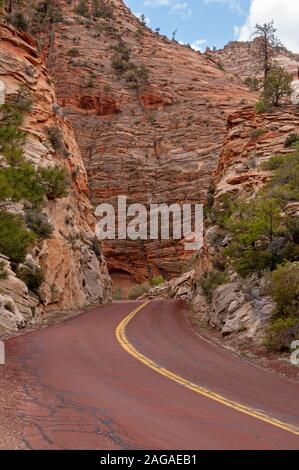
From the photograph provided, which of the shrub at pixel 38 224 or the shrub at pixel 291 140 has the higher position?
the shrub at pixel 291 140

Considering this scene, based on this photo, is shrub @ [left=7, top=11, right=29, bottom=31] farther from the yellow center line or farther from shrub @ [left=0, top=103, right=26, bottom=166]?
the yellow center line

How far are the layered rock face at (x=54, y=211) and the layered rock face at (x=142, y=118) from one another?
1584 centimetres

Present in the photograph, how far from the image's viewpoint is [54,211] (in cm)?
2975

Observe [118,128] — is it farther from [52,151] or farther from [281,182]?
[281,182]

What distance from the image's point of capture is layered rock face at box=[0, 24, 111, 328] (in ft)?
84.8

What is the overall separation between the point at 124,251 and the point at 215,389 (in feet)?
153

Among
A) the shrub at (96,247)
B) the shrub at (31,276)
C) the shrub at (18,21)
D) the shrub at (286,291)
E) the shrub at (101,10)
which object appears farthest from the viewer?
the shrub at (101,10)

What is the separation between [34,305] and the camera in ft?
68.8

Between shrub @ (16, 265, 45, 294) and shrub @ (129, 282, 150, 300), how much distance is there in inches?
1184

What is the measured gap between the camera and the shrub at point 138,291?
52.1m

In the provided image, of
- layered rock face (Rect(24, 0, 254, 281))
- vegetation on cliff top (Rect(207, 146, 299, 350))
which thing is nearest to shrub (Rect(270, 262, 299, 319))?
vegetation on cliff top (Rect(207, 146, 299, 350))

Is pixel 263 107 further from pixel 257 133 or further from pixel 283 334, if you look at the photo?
pixel 283 334

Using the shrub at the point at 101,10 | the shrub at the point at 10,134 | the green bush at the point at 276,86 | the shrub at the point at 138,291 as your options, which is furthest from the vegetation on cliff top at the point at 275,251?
the shrub at the point at 101,10

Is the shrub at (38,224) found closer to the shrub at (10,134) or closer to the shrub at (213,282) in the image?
the shrub at (213,282)
